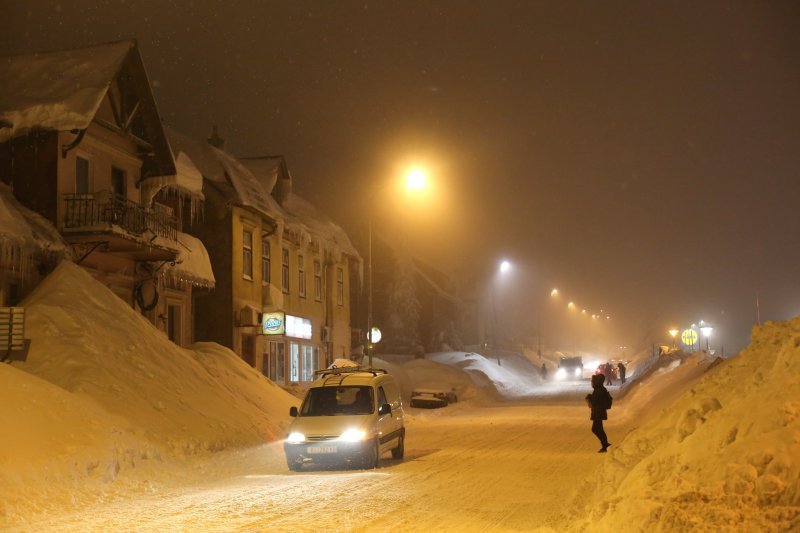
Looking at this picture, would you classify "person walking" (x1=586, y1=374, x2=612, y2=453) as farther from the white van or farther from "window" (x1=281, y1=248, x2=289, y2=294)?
"window" (x1=281, y1=248, x2=289, y2=294)

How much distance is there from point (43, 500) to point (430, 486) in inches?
226

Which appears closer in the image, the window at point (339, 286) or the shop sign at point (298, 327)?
the shop sign at point (298, 327)

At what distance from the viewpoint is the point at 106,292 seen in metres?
22.9

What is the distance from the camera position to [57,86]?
2425 cm

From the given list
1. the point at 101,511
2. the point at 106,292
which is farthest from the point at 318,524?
the point at 106,292

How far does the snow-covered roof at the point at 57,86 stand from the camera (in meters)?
23.1

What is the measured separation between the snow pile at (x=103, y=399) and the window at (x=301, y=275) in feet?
40.4

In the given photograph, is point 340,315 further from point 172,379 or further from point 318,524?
point 318,524

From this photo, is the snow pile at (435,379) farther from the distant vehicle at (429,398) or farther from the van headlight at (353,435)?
the van headlight at (353,435)

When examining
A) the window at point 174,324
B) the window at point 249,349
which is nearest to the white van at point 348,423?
the window at point 174,324

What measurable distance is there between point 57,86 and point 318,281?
20.6 m

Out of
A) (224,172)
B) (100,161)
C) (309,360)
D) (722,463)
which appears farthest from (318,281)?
(722,463)

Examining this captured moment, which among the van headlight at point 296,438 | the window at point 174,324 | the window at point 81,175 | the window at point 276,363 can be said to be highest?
the window at point 81,175

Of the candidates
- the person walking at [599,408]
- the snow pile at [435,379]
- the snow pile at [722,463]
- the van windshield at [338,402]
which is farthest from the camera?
the snow pile at [435,379]
